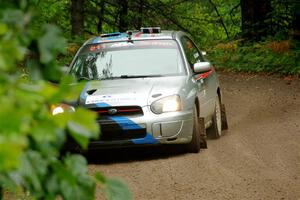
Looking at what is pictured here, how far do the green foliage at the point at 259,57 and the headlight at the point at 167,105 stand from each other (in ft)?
34.5

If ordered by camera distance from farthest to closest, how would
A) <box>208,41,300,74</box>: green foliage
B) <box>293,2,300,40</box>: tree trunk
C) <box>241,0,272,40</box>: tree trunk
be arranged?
<box>241,0,272,40</box>: tree trunk, <box>293,2,300,40</box>: tree trunk, <box>208,41,300,74</box>: green foliage

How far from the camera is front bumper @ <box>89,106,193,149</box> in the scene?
971 cm

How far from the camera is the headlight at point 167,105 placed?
9.79 m

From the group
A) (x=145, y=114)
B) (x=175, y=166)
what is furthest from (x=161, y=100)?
(x=175, y=166)

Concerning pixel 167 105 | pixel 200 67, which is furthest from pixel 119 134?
pixel 200 67

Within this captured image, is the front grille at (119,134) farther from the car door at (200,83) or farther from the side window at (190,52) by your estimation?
the side window at (190,52)

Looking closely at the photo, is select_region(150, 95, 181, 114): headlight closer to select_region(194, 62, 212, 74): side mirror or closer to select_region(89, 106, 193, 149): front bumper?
select_region(89, 106, 193, 149): front bumper

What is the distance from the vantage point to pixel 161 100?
32.3 feet

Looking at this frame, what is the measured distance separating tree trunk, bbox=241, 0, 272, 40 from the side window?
42.5 feet

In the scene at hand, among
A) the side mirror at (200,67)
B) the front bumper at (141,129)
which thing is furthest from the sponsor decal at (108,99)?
the side mirror at (200,67)

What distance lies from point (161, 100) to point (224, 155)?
110cm

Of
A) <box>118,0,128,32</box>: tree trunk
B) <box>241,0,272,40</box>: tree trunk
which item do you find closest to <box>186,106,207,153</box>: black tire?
<box>241,0,272,40</box>: tree trunk

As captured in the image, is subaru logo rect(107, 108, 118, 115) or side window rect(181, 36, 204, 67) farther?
side window rect(181, 36, 204, 67)

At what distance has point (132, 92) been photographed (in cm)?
985
